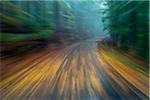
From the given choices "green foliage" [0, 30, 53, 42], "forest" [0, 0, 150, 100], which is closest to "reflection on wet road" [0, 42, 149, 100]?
"forest" [0, 0, 150, 100]

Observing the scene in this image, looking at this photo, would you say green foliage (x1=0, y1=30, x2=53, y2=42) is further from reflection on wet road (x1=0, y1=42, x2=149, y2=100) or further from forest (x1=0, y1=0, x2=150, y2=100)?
reflection on wet road (x1=0, y1=42, x2=149, y2=100)

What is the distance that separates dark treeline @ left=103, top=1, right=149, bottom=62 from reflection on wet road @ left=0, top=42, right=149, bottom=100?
10.0 inches

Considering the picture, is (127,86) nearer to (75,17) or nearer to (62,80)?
(62,80)

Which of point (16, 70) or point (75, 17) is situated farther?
point (75, 17)

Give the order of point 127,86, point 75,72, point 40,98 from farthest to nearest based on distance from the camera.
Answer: point 75,72 → point 127,86 → point 40,98

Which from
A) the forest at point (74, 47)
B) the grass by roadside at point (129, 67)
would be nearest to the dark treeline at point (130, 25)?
the forest at point (74, 47)

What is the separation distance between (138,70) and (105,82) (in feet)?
1.19

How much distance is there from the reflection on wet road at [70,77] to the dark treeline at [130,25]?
25 cm

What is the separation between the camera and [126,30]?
2.22m

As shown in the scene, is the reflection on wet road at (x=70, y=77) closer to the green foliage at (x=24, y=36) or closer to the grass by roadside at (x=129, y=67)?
the grass by roadside at (x=129, y=67)

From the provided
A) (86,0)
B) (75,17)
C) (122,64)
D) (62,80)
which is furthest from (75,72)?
(86,0)

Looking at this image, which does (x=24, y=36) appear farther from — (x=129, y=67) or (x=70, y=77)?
(x=129, y=67)

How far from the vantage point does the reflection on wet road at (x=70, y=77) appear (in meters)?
1.64

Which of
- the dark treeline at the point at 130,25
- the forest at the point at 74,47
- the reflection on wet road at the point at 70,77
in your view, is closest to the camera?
the reflection on wet road at the point at 70,77
